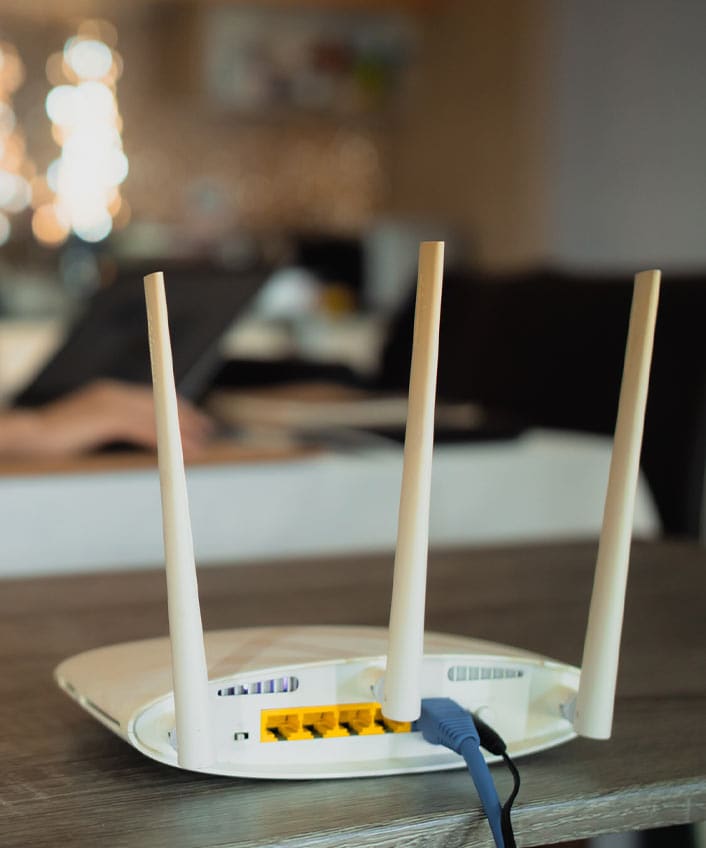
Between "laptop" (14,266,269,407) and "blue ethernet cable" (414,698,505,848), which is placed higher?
"laptop" (14,266,269,407)

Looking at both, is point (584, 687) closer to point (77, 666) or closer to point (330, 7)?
point (77, 666)

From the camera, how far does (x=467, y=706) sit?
0.47 meters

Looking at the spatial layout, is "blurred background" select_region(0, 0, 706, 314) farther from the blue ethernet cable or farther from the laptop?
the blue ethernet cable

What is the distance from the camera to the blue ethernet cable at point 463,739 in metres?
0.43

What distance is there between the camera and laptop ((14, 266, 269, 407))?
1217mm

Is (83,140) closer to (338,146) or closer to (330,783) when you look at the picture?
(338,146)

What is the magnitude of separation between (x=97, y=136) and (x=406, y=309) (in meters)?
2.92

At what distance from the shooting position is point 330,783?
0.46 m

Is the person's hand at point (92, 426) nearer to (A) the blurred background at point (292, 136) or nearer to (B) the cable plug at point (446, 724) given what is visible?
(B) the cable plug at point (446, 724)

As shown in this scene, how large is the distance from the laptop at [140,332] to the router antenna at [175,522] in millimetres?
812

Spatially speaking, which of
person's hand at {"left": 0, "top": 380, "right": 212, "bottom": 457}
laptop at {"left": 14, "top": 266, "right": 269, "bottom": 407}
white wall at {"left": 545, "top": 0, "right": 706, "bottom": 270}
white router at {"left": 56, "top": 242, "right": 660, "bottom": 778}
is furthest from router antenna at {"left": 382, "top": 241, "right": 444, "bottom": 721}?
white wall at {"left": 545, "top": 0, "right": 706, "bottom": 270}

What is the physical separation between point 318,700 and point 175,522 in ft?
0.36

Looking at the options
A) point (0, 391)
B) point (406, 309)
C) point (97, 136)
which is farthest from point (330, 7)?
point (0, 391)

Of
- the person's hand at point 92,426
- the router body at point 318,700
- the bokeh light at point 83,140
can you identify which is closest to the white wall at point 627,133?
the bokeh light at point 83,140
